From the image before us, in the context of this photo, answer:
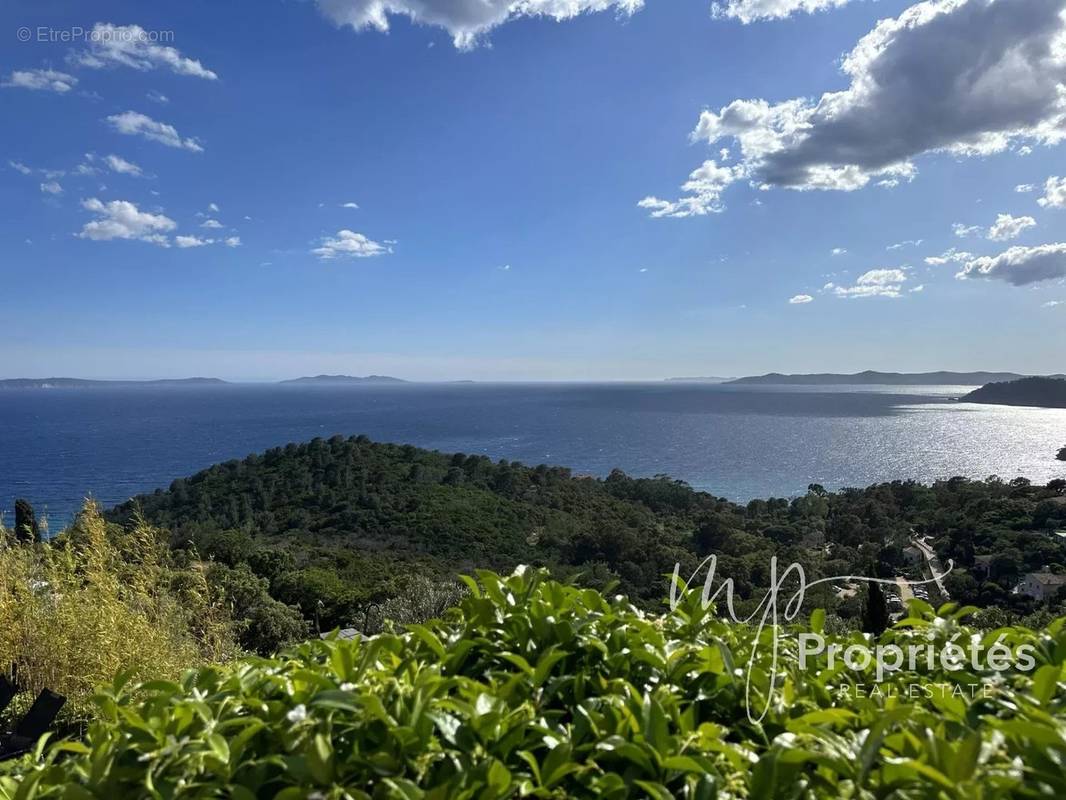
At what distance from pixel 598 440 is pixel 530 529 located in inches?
1755

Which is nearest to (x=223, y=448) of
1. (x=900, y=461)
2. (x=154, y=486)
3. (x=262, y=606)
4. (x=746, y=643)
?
(x=154, y=486)

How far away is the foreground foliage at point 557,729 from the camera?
2.18ft

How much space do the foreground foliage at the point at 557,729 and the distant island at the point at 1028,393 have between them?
422 feet

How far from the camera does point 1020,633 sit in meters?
1.07

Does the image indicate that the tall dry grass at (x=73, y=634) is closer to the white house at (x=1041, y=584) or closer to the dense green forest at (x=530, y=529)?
the dense green forest at (x=530, y=529)

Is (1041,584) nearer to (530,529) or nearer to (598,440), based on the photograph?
(530,529)

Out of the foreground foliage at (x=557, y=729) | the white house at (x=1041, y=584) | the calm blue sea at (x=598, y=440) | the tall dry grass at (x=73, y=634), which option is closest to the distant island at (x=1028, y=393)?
the calm blue sea at (x=598, y=440)

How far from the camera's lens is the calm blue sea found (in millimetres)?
49656

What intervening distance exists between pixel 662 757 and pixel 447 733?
268 mm

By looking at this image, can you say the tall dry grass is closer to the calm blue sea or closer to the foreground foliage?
the foreground foliage

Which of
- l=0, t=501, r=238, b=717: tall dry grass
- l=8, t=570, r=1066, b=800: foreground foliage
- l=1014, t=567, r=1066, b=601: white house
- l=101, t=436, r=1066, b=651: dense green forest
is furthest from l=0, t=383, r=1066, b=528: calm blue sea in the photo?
l=8, t=570, r=1066, b=800: foreground foliage

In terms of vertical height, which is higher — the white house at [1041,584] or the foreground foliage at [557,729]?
the foreground foliage at [557,729]

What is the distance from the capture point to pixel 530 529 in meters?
31.9

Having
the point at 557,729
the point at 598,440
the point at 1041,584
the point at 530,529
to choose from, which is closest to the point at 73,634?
the point at 557,729
